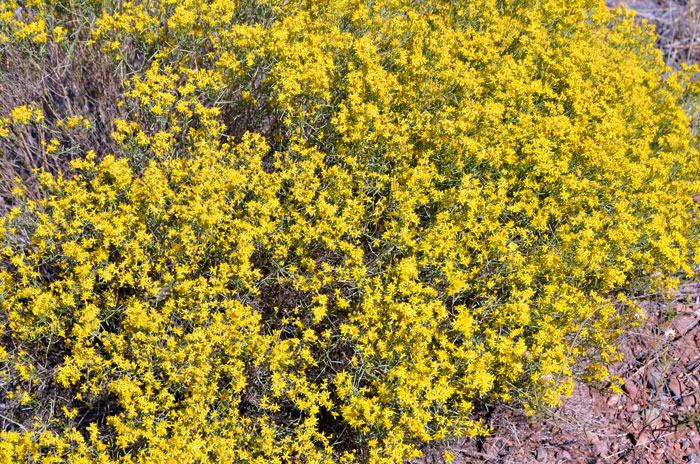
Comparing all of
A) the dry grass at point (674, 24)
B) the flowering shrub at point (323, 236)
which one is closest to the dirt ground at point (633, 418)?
the flowering shrub at point (323, 236)

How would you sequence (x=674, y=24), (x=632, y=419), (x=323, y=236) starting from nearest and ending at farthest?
(x=323, y=236), (x=632, y=419), (x=674, y=24)

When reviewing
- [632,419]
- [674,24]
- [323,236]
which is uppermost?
[674,24]

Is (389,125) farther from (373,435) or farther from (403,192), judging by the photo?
(373,435)

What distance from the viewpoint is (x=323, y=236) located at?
3.54m

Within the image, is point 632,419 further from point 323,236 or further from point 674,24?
point 674,24

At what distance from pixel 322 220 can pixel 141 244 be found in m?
1.12

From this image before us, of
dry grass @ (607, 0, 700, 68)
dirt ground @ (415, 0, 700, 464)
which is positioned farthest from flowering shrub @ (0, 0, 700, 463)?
dry grass @ (607, 0, 700, 68)

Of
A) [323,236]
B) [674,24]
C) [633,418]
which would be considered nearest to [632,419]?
[633,418]

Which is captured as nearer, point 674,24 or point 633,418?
point 633,418

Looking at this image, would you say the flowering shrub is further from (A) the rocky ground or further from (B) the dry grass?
(B) the dry grass

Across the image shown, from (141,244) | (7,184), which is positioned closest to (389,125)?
(141,244)

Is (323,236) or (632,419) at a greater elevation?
(323,236)

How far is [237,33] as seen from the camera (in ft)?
13.4

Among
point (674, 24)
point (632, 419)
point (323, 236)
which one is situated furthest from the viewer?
point (674, 24)
